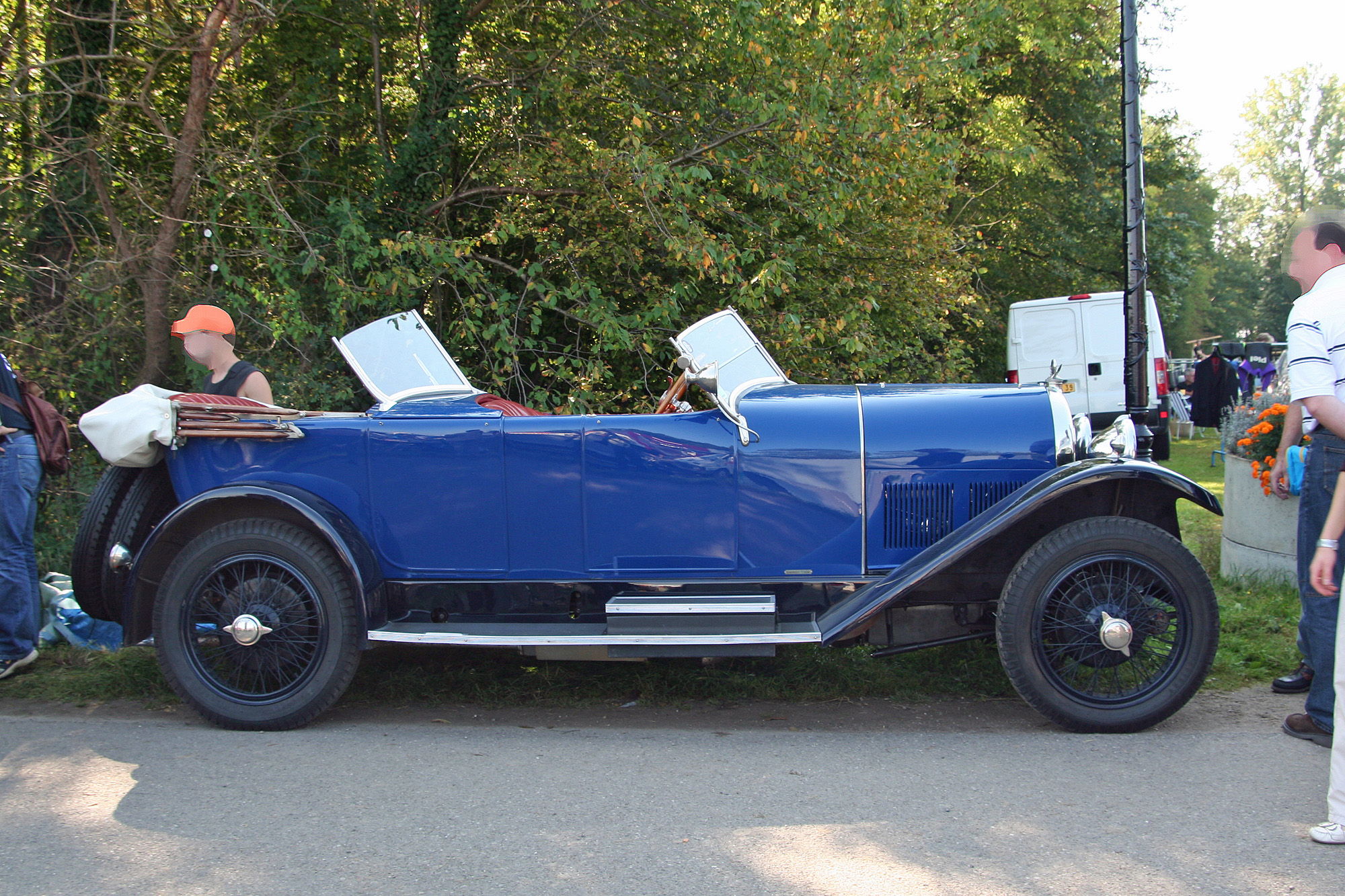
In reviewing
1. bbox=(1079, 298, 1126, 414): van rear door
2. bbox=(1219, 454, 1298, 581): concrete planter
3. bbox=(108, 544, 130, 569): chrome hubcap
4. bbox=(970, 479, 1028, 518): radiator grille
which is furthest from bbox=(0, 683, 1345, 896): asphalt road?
bbox=(1079, 298, 1126, 414): van rear door

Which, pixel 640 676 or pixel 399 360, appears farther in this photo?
pixel 399 360

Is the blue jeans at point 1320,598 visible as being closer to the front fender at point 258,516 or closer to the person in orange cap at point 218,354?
the front fender at point 258,516

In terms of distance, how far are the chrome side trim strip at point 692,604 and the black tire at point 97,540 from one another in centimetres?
229

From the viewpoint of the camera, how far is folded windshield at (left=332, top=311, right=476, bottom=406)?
4.48m

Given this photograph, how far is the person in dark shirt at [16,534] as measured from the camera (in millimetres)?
4441

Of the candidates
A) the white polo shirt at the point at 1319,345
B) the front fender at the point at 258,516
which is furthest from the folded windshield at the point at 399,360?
the white polo shirt at the point at 1319,345

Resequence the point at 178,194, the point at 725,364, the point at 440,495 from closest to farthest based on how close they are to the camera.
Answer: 1. the point at 440,495
2. the point at 725,364
3. the point at 178,194

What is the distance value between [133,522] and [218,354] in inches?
37.1

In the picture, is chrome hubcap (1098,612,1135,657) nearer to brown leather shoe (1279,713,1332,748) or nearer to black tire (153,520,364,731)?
brown leather shoe (1279,713,1332,748)

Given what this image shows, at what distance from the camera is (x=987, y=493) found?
3938mm

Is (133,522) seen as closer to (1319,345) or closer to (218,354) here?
(218,354)

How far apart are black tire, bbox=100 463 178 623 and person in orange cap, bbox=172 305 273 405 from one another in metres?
0.53

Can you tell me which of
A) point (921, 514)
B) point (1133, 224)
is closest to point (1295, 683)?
point (921, 514)

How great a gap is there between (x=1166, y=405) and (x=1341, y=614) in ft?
38.1
